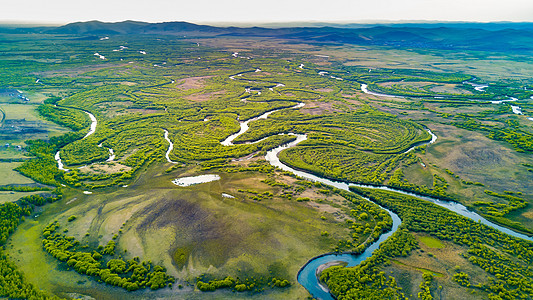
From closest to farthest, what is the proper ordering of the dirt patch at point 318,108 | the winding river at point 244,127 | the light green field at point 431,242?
the light green field at point 431,242
the winding river at point 244,127
the dirt patch at point 318,108

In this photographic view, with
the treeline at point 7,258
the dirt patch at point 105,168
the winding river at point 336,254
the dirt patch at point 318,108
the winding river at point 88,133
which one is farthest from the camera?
the dirt patch at point 318,108

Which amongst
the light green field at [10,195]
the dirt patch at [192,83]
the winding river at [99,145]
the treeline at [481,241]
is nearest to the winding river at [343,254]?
the treeline at [481,241]

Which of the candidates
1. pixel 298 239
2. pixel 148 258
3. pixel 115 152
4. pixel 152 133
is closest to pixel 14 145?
pixel 115 152

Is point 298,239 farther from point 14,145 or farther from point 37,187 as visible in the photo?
point 14,145

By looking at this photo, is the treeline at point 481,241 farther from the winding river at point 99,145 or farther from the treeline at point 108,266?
the winding river at point 99,145


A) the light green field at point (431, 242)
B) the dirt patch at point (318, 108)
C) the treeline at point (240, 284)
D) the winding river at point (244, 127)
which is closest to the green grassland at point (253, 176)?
the light green field at point (431, 242)

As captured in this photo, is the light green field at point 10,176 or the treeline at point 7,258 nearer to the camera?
the treeline at point 7,258

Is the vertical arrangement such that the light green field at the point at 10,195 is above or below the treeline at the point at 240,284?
above

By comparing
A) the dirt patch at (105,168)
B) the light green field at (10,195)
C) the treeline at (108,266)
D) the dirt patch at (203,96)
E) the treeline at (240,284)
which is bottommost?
the treeline at (240,284)

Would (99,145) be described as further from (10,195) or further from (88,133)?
(10,195)
